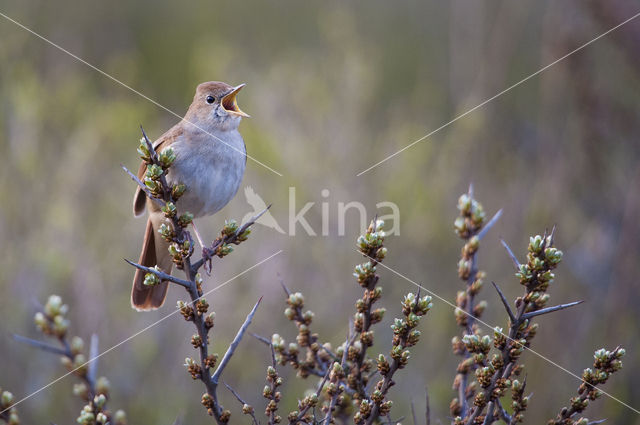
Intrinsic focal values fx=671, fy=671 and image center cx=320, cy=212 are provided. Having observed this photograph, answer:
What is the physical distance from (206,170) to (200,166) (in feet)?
0.12

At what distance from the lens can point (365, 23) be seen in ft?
34.2

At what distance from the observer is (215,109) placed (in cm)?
389

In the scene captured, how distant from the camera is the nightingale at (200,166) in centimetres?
358

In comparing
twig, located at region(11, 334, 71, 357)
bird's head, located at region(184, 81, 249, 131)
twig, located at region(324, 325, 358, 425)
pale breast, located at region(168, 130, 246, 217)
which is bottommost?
twig, located at region(11, 334, 71, 357)

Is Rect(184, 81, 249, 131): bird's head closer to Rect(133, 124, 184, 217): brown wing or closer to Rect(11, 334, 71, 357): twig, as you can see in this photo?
Rect(133, 124, 184, 217): brown wing

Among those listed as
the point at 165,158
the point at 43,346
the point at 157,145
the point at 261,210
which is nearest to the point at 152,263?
the point at 157,145

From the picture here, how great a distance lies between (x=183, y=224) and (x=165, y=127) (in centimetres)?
529

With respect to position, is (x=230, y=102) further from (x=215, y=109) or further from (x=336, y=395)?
(x=336, y=395)

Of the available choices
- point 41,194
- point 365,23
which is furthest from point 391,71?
point 41,194

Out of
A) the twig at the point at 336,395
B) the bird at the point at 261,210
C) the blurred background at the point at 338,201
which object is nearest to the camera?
the twig at the point at 336,395

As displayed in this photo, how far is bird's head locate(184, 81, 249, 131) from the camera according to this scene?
385cm

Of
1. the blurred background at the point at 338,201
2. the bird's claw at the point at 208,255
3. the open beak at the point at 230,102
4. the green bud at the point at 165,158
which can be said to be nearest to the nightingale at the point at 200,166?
the open beak at the point at 230,102

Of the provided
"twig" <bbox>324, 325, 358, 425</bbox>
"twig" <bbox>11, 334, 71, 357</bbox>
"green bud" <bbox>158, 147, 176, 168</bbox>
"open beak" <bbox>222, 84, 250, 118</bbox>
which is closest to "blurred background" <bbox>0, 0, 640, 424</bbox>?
"open beak" <bbox>222, 84, 250, 118</bbox>

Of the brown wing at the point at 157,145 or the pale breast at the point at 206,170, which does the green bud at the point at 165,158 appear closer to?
the pale breast at the point at 206,170
